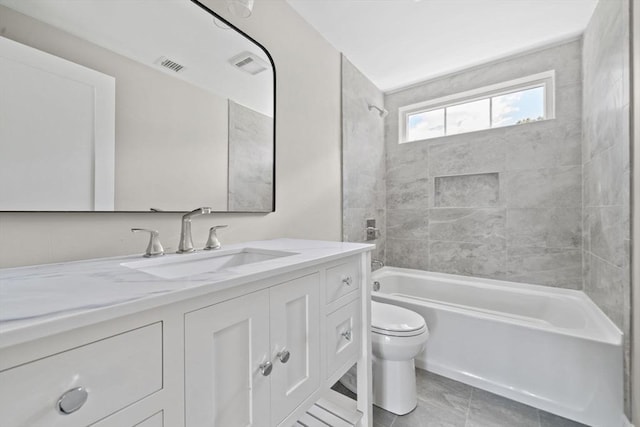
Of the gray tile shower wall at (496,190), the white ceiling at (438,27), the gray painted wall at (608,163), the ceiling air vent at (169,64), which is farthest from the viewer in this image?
the gray tile shower wall at (496,190)

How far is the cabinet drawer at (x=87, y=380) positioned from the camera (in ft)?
1.28

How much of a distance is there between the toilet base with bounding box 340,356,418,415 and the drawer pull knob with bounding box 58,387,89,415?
148 cm

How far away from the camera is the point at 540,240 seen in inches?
86.7

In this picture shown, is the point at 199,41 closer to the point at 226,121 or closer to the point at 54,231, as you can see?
the point at 226,121

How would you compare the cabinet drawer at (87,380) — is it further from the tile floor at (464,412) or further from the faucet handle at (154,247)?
the tile floor at (464,412)

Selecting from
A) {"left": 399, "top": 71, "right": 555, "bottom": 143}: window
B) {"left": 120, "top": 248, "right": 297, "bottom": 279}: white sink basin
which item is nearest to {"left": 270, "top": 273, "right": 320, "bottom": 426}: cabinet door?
{"left": 120, "top": 248, "right": 297, "bottom": 279}: white sink basin

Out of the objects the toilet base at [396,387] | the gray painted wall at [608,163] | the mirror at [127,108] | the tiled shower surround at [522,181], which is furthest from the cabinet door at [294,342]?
the gray painted wall at [608,163]

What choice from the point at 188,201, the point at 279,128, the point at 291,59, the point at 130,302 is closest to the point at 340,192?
the point at 279,128

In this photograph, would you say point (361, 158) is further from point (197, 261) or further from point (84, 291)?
point (84, 291)

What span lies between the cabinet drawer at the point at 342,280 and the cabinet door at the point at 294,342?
79 mm

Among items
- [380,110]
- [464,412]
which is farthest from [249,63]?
[464,412]

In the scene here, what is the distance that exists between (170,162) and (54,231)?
1.39 ft

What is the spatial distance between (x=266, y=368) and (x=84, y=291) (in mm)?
473

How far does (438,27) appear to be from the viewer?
192cm
